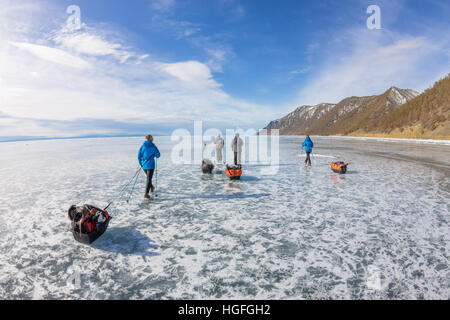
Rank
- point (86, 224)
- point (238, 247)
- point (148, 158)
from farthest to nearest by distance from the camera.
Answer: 1. point (148, 158)
2. point (86, 224)
3. point (238, 247)

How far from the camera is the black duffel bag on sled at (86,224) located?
4.45m

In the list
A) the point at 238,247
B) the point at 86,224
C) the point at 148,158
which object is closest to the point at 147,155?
the point at 148,158

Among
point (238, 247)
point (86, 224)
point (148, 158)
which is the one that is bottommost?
point (238, 247)

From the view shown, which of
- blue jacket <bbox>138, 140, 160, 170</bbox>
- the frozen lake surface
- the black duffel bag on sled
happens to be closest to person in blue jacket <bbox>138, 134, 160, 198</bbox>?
blue jacket <bbox>138, 140, 160, 170</bbox>

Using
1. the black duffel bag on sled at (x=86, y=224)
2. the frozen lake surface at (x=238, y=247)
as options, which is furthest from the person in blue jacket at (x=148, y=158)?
the black duffel bag on sled at (x=86, y=224)

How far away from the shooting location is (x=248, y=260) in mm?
3861

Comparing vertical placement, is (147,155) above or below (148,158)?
above

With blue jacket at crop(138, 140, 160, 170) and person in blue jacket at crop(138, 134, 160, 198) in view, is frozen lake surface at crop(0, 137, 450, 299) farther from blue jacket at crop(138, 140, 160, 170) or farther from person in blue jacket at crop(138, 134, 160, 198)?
blue jacket at crop(138, 140, 160, 170)

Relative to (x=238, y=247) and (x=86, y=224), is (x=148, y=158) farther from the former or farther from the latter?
(x=238, y=247)

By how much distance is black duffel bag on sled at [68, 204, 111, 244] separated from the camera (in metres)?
4.45

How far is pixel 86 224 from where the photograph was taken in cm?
445

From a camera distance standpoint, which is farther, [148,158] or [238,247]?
[148,158]
